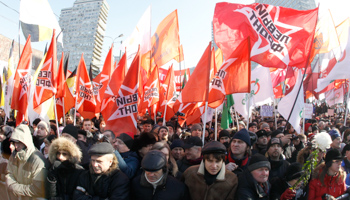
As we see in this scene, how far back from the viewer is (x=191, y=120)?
6.69m

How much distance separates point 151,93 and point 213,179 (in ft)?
18.0

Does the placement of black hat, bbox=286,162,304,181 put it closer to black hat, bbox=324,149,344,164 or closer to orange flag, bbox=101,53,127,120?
black hat, bbox=324,149,344,164

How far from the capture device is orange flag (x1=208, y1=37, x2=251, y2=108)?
4840 mm

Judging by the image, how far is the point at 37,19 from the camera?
21.9 feet

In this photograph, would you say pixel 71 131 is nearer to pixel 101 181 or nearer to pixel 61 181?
pixel 61 181

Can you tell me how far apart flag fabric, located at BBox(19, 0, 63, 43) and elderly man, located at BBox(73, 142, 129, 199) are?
5.45m

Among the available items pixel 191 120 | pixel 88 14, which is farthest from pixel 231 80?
pixel 88 14

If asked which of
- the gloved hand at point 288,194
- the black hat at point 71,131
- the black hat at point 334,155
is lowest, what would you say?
the gloved hand at point 288,194

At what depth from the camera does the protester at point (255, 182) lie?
2424 millimetres

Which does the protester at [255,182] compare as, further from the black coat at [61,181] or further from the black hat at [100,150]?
the black coat at [61,181]

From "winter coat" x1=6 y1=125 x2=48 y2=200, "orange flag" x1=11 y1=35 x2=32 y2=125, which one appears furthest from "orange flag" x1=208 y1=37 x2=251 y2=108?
"orange flag" x1=11 y1=35 x2=32 y2=125

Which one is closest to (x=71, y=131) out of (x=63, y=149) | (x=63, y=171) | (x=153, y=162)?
(x=63, y=149)

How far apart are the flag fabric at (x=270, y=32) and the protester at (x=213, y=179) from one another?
3178 millimetres

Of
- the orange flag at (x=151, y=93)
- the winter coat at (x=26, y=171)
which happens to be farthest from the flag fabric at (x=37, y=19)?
the winter coat at (x=26, y=171)
